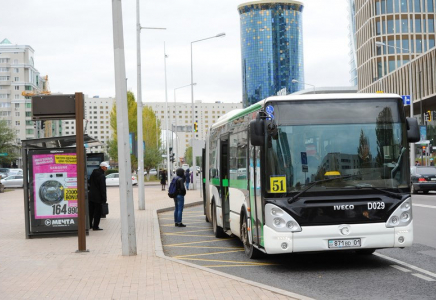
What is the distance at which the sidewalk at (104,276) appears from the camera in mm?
8266

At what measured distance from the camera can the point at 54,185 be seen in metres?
16.5

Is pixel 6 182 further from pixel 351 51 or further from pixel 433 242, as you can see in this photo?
pixel 351 51

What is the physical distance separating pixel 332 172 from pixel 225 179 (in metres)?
4.67

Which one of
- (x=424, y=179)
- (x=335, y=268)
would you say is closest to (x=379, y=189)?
(x=335, y=268)

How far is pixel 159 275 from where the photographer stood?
9648 mm

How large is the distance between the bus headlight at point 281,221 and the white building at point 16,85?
491 ft

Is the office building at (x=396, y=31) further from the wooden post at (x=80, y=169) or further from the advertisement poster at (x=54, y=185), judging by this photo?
the wooden post at (x=80, y=169)

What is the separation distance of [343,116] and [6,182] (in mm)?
56253

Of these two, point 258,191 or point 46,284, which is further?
point 258,191

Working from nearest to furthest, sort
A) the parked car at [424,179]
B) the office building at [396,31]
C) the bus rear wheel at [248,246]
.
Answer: the bus rear wheel at [248,246] → the parked car at [424,179] → the office building at [396,31]

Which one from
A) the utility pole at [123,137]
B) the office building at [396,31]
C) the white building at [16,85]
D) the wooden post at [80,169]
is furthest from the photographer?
the white building at [16,85]

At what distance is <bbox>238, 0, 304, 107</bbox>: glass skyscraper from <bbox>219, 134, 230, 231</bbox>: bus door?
573ft

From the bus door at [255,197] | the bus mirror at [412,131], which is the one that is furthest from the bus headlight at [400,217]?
the bus door at [255,197]

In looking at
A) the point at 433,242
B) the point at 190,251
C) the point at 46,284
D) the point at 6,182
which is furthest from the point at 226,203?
the point at 6,182
